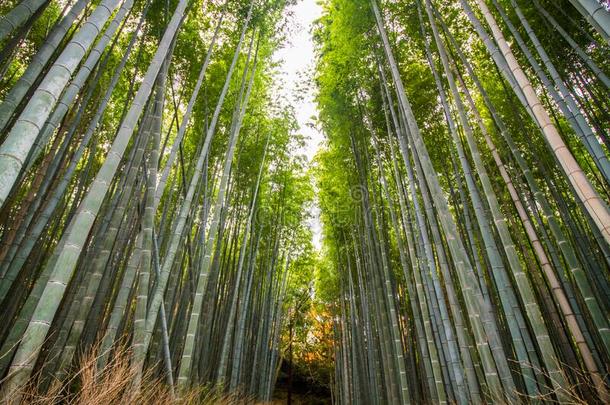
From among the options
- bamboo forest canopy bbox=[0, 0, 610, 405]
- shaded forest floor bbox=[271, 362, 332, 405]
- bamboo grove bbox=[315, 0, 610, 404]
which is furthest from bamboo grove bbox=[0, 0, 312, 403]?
shaded forest floor bbox=[271, 362, 332, 405]

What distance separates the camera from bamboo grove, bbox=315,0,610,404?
2.17 metres

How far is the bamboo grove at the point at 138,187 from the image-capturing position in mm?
1659

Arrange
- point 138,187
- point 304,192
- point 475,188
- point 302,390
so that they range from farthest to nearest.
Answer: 1. point 302,390
2. point 304,192
3. point 138,187
4. point 475,188

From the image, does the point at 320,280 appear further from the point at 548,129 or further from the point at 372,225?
the point at 548,129

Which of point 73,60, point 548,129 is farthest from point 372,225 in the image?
point 73,60

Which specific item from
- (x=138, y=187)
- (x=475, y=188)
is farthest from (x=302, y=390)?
(x=475, y=188)

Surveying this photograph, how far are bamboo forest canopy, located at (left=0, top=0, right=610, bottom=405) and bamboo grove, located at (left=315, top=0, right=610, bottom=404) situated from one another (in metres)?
0.03

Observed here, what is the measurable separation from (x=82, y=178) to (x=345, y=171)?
4.19 metres

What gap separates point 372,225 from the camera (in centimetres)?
507

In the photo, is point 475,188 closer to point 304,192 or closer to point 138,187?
point 138,187

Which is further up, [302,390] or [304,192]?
[304,192]

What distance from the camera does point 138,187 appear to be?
3400 millimetres

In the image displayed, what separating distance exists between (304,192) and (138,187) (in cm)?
471

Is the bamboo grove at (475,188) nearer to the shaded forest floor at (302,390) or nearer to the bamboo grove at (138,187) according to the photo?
the bamboo grove at (138,187)
